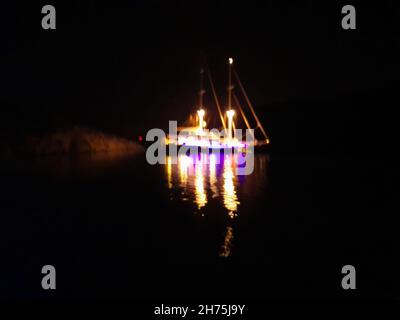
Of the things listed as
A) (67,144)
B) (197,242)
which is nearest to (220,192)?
(197,242)

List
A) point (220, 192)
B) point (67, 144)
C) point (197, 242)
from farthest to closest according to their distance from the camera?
1. point (67, 144)
2. point (220, 192)
3. point (197, 242)

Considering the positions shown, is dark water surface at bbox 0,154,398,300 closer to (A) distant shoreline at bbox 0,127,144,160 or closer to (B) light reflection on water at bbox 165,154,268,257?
(B) light reflection on water at bbox 165,154,268,257

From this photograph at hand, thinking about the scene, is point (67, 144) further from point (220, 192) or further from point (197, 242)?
point (197, 242)

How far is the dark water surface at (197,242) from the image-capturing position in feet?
28.1

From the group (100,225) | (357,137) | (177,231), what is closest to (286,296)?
(177,231)

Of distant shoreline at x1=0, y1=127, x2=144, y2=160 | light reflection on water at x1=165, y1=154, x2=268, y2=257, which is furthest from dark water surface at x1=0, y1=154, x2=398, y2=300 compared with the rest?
distant shoreline at x1=0, y1=127, x2=144, y2=160

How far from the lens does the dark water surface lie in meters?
8.58

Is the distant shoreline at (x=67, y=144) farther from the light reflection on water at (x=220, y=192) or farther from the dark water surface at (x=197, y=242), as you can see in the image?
the dark water surface at (x=197, y=242)

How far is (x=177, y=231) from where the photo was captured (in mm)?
13023

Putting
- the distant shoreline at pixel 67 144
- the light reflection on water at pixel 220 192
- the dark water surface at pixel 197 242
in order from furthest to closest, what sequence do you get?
the distant shoreline at pixel 67 144, the light reflection on water at pixel 220 192, the dark water surface at pixel 197 242

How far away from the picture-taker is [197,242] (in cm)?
1167

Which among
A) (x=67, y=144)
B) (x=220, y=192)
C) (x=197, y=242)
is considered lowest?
(x=197, y=242)

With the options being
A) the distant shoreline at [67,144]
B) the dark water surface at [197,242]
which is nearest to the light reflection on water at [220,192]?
the dark water surface at [197,242]
